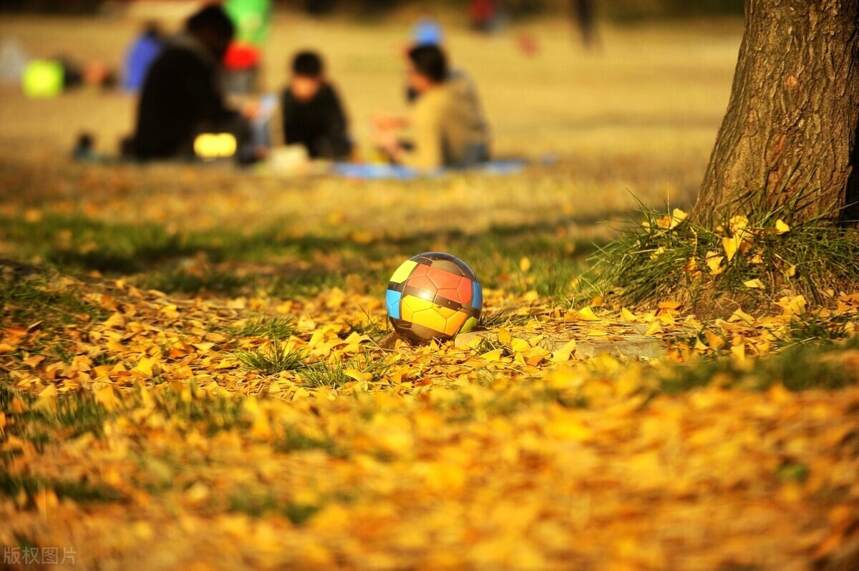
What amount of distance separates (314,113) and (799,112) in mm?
8997

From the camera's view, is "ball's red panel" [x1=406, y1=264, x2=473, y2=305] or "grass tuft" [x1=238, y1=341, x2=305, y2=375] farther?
"ball's red panel" [x1=406, y1=264, x2=473, y2=305]

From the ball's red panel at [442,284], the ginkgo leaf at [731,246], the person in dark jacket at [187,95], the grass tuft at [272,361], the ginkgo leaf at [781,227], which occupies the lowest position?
the grass tuft at [272,361]

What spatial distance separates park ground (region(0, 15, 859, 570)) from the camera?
344 cm

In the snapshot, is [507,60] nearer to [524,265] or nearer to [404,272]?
[524,265]

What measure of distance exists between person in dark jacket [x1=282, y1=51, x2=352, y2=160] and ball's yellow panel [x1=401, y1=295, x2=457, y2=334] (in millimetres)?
8568

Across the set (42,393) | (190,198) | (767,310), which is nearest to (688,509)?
(767,310)

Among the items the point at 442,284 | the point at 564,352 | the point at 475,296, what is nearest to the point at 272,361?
the point at 442,284

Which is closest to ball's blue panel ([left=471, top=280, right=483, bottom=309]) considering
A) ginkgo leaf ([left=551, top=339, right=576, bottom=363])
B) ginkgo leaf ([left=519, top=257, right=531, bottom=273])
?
ginkgo leaf ([left=551, top=339, right=576, bottom=363])

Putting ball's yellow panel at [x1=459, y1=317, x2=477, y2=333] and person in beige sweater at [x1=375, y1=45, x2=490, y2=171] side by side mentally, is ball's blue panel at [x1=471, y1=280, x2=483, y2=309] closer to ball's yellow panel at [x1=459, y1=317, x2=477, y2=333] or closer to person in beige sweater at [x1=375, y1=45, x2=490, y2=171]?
ball's yellow panel at [x1=459, y1=317, x2=477, y2=333]

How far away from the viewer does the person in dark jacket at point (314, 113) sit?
1373 centimetres

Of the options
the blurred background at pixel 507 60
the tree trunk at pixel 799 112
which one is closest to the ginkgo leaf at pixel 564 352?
the tree trunk at pixel 799 112

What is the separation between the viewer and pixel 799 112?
5.64 meters

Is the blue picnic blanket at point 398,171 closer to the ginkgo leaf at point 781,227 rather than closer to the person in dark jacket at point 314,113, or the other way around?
the person in dark jacket at point 314,113

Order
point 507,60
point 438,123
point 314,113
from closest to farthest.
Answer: point 438,123 < point 314,113 < point 507,60
